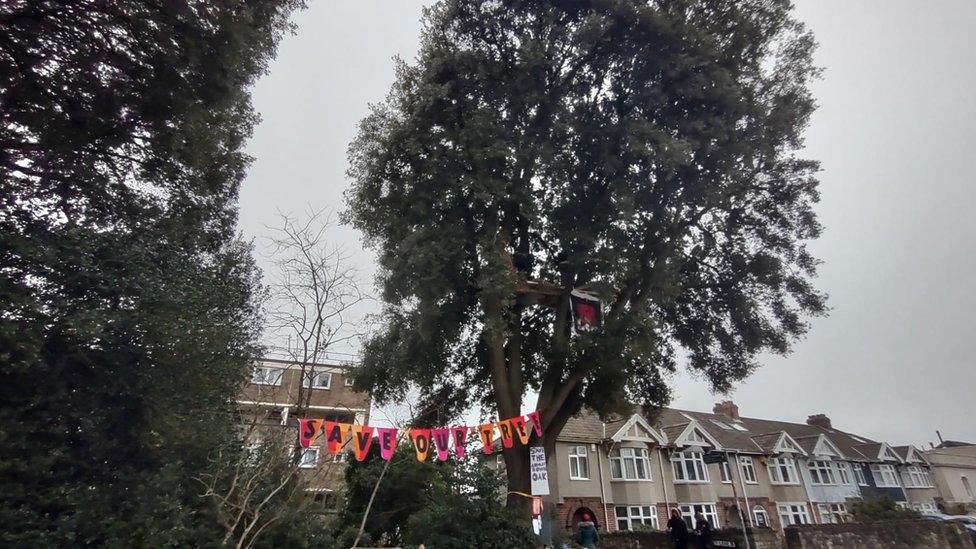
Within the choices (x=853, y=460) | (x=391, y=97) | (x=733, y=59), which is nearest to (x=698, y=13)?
(x=733, y=59)

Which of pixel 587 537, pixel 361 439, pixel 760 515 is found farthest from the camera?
pixel 760 515

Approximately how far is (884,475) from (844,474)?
5923mm

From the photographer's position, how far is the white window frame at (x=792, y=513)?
1188 inches

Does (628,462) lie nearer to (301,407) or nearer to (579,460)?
(579,460)

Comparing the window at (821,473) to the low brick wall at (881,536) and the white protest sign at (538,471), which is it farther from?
the white protest sign at (538,471)

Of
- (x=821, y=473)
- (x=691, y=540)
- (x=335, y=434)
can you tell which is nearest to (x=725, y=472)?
(x=821, y=473)

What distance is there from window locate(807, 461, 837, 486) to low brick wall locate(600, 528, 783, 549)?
21.8 m

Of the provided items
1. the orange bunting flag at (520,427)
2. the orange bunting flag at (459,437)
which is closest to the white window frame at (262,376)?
the orange bunting flag at (459,437)

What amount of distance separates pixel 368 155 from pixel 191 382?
721cm

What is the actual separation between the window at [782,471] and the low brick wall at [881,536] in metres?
13.8

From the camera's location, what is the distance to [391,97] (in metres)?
14.0

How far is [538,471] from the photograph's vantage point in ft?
37.5

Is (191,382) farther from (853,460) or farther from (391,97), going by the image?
→ (853,460)

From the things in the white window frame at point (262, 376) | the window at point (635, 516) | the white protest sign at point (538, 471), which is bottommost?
the window at point (635, 516)
